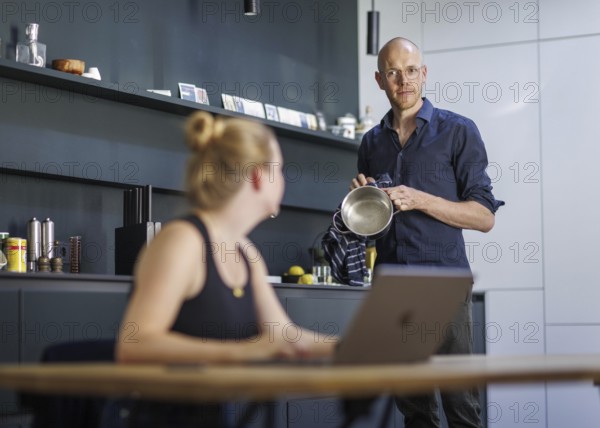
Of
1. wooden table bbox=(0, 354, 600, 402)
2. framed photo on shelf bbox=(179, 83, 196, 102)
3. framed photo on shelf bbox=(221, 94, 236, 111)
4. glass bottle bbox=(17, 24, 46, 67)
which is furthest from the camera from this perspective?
framed photo on shelf bbox=(221, 94, 236, 111)

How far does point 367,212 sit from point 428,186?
0.24 meters

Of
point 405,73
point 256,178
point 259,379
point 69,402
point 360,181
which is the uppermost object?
point 405,73

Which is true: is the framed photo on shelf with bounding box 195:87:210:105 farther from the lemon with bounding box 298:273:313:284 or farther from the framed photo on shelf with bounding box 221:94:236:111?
the lemon with bounding box 298:273:313:284

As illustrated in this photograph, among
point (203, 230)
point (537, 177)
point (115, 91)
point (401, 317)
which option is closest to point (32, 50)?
point (115, 91)

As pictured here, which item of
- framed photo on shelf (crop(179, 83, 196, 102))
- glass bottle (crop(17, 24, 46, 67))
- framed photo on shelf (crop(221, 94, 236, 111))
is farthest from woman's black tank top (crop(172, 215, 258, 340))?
framed photo on shelf (crop(221, 94, 236, 111))

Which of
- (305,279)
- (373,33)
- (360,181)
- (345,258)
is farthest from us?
(373,33)

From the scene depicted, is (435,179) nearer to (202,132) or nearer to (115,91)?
(115,91)

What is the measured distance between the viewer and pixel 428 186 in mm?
3557

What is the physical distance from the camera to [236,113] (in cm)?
500

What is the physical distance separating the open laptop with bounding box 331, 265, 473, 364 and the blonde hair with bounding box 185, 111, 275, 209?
33 centimetres

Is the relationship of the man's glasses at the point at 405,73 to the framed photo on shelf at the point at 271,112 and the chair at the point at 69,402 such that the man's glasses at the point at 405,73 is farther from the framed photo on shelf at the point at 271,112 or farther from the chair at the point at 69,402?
the chair at the point at 69,402

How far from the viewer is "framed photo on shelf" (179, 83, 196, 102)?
15.7ft

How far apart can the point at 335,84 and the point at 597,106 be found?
58.2 inches

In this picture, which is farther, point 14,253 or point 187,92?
point 187,92
